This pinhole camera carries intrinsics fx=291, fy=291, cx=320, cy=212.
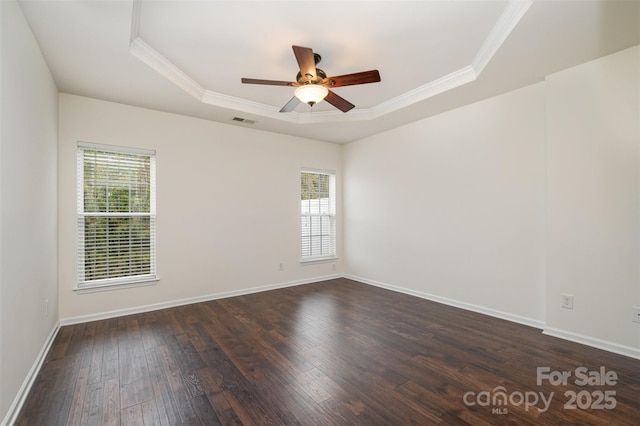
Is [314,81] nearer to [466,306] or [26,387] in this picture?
[26,387]

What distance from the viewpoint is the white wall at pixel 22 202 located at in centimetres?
174

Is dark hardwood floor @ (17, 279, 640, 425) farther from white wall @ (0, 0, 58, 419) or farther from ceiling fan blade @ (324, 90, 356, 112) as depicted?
ceiling fan blade @ (324, 90, 356, 112)

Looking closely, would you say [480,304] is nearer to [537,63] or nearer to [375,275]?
[375,275]

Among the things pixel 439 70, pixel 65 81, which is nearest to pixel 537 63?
pixel 439 70

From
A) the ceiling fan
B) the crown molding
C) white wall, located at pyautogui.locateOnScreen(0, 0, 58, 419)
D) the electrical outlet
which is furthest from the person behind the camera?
the electrical outlet

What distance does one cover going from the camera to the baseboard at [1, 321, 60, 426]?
1.78 m

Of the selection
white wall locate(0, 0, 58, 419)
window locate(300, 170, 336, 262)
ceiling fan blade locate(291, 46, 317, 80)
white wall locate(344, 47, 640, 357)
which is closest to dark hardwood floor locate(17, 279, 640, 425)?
white wall locate(0, 0, 58, 419)

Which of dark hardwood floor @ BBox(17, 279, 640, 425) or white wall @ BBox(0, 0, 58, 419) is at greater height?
white wall @ BBox(0, 0, 58, 419)

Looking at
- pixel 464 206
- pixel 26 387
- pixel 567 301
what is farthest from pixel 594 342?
pixel 26 387

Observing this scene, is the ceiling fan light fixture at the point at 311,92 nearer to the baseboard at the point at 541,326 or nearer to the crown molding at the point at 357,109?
the crown molding at the point at 357,109

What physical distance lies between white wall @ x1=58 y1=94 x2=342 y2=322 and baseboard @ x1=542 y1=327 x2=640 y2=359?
3.55 m

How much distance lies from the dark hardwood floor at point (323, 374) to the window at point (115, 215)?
2.00 ft

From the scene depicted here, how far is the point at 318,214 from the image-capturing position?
5.70 metres

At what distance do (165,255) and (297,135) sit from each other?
2909mm
